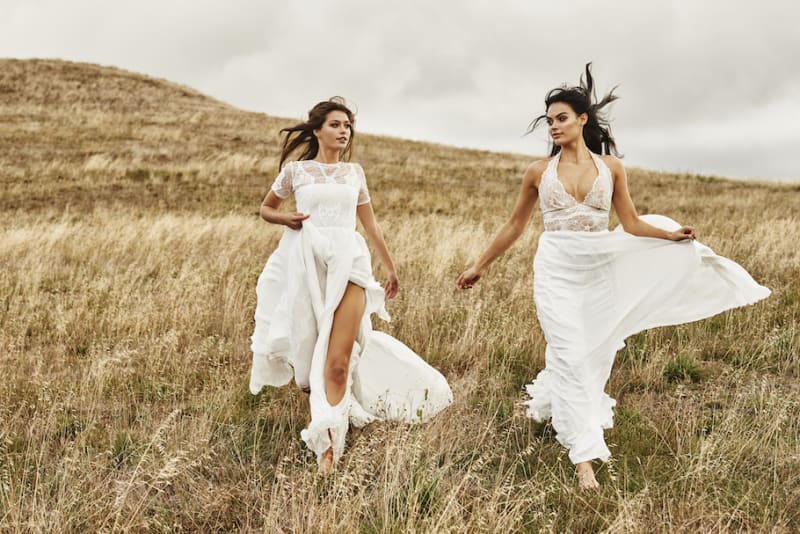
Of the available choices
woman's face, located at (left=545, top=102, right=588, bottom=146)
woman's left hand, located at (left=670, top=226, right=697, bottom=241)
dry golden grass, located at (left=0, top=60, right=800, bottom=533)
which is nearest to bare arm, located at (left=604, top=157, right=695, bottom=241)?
woman's left hand, located at (left=670, top=226, right=697, bottom=241)

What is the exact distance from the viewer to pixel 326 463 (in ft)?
12.2

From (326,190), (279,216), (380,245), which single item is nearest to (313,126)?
(326,190)

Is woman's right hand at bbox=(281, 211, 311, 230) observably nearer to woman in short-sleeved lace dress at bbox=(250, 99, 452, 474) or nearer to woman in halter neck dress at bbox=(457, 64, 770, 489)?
woman in short-sleeved lace dress at bbox=(250, 99, 452, 474)

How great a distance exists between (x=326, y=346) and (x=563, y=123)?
2163mm

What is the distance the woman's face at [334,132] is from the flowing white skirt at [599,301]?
1.58 m

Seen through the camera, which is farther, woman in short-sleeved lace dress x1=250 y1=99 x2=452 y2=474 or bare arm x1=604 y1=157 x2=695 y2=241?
bare arm x1=604 y1=157 x2=695 y2=241

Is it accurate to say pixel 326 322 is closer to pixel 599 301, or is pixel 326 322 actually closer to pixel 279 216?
pixel 279 216

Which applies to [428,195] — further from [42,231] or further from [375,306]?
[375,306]

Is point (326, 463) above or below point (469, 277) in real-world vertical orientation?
below

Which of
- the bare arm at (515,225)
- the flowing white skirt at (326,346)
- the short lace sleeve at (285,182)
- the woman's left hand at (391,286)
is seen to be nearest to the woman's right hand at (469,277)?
the bare arm at (515,225)

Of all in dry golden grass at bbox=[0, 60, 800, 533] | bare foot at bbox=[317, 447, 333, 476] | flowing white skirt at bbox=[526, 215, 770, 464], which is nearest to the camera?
dry golden grass at bbox=[0, 60, 800, 533]

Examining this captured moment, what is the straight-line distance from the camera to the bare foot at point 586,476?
11.4ft

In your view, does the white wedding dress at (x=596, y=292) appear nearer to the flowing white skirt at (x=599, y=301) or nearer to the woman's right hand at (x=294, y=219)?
the flowing white skirt at (x=599, y=301)

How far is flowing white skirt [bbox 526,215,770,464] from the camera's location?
3846 mm
